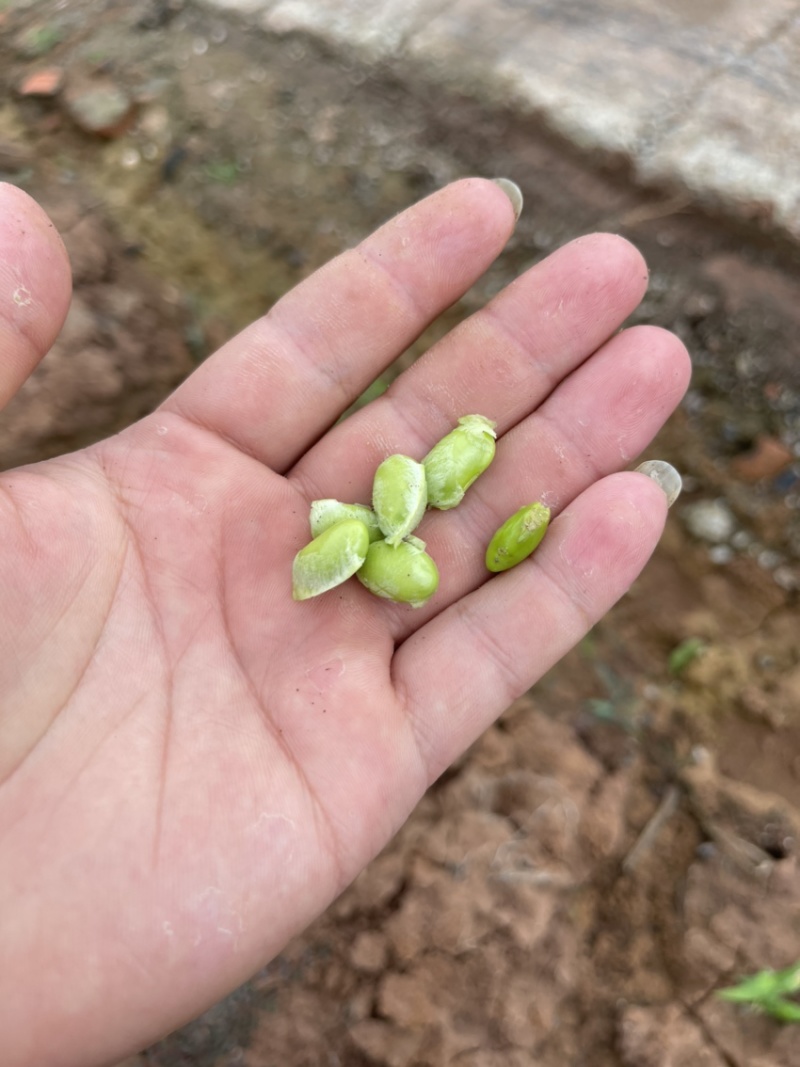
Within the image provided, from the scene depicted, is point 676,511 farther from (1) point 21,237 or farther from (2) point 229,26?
(2) point 229,26

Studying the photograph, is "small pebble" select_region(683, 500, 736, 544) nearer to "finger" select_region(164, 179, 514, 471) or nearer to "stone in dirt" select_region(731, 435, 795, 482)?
"stone in dirt" select_region(731, 435, 795, 482)

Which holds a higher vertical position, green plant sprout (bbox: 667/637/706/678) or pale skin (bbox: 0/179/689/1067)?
pale skin (bbox: 0/179/689/1067)

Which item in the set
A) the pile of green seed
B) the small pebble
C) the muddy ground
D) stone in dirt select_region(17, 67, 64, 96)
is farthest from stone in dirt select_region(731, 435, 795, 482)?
stone in dirt select_region(17, 67, 64, 96)

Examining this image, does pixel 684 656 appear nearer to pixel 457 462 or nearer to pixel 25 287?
pixel 457 462

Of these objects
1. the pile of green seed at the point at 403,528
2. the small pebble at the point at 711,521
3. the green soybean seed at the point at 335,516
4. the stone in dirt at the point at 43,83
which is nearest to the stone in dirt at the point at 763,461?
the small pebble at the point at 711,521

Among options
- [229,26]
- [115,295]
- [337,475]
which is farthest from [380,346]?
[229,26]

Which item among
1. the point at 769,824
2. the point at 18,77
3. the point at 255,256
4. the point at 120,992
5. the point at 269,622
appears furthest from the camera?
the point at 18,77

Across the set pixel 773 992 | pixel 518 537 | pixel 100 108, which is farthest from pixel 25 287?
pixel 773 992

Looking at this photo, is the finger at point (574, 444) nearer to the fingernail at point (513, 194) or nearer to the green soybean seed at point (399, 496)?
the green soybean seed at point (399, 496)
